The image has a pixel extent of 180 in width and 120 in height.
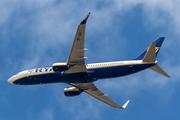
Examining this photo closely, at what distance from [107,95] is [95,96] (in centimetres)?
258

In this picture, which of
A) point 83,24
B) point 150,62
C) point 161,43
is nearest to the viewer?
point 83,24

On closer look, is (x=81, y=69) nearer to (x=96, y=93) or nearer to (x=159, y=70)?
(x=96, y=93)

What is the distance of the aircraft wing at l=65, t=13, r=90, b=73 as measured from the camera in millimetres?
38719

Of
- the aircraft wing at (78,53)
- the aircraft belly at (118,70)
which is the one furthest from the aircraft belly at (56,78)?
the aircraft belly at (118,70)

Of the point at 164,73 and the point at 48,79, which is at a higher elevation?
the point at 48,79

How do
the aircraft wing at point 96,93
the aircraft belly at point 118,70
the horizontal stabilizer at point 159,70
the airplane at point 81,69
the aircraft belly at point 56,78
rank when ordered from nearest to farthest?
the airplane at point 81,69 → the aircraft belly at point 118,70 → the horizontal stabilizer at point 159,70 → the aircraft belly at point 56,78 → the aircraft wing at point 96,93

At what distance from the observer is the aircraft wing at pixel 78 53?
127 feet

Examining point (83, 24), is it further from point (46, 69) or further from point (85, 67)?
point (46, 69)

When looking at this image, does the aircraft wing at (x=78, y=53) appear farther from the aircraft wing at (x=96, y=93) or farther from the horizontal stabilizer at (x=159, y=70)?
the horizontal stabilizer at (x=159, y=70)

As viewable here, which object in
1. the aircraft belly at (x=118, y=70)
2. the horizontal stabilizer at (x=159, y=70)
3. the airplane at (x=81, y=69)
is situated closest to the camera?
the airplane at (x=81, y=69)

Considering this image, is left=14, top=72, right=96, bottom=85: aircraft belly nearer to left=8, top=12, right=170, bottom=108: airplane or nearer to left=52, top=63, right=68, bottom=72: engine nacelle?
left=8, top=12, right=170, bottom=108: airplane

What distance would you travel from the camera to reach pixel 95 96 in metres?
58.0

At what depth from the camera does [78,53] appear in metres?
42.9

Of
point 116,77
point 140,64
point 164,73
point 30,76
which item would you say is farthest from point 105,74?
point 30,76
